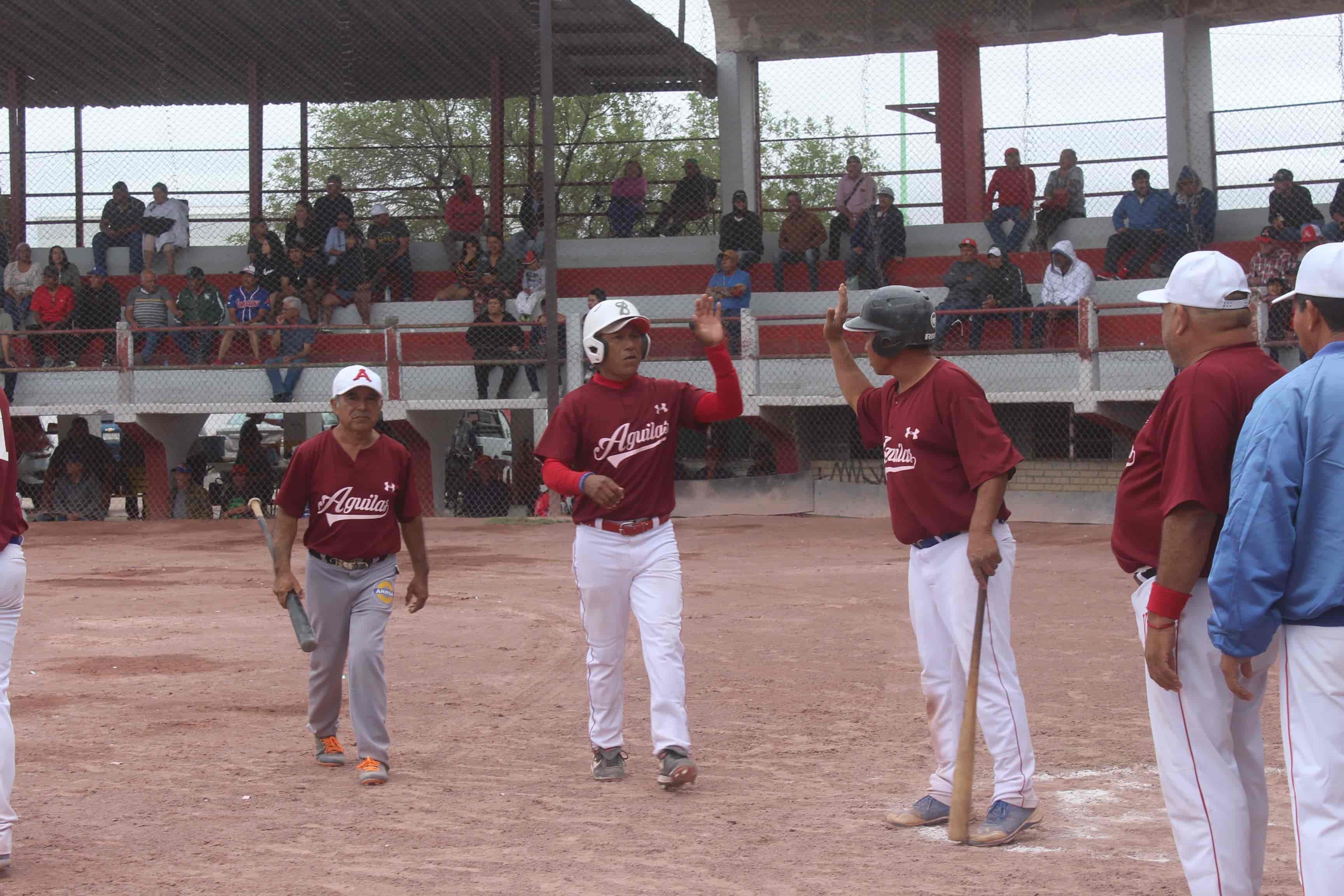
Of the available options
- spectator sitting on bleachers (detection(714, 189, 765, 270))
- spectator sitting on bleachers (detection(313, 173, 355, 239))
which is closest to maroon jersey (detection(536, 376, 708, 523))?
spectator sitting on bleachers (detection(714, 189, 765, 270))

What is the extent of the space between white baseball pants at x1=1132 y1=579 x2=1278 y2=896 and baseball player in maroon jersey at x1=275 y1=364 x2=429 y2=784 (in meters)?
3.53

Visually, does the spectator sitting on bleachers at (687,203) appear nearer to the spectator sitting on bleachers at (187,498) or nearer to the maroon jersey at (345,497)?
the spectator sitting on bleachers at (187,498)

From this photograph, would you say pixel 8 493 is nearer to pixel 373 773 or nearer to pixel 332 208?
pixel 373 773

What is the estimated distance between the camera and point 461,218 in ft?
75.1

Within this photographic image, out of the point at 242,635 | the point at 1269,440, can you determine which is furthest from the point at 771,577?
the point at 1269,440

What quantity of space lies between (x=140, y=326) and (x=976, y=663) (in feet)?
59.1

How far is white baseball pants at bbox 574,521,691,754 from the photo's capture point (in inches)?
240

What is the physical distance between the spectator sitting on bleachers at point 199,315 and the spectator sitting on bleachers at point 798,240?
25.7 ft

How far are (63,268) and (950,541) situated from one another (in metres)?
19.3

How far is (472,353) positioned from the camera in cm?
1930

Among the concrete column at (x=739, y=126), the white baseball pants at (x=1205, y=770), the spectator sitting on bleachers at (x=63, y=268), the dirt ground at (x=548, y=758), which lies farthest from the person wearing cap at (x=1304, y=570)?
the spectator sitting on bleachers at (x=63, y=268)

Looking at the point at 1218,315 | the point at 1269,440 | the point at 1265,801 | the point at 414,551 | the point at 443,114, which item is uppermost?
the point at 443,114

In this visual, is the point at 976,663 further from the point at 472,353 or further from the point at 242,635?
the point at 472,353

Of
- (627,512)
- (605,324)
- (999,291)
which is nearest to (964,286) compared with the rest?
(999,291)
